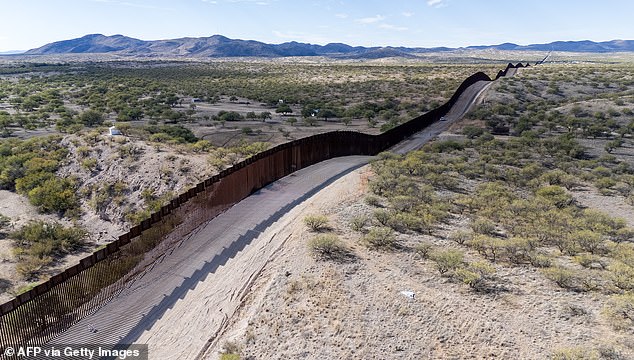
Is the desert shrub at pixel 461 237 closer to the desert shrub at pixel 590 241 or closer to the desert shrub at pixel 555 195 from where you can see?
the desert shrub at pixel 590 241

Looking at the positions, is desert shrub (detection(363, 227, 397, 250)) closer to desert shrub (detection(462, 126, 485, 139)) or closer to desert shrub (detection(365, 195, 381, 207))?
desert shrub (detection(365, 195, 381, 207))

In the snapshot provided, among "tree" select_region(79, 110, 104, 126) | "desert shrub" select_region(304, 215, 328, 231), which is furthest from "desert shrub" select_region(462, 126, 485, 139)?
"tree" select_region(79, 110, 104, 126)

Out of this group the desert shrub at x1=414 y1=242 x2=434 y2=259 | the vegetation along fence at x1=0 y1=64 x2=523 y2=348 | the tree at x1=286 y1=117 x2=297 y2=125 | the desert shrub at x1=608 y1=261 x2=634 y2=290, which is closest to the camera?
the vegetation along fence at x1=0 y1=64 x2=523 y2=348

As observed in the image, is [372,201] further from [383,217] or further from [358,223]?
[358,223]

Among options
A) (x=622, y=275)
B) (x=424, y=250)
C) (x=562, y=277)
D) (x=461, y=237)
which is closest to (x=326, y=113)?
(x=461, y=237)

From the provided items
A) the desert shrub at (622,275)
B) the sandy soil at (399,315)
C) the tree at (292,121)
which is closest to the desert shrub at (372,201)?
the sandy soil at (399,315)

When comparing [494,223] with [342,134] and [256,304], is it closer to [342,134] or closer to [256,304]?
[256,304]
